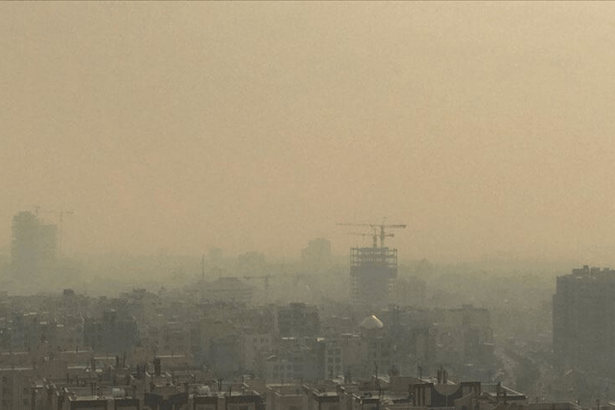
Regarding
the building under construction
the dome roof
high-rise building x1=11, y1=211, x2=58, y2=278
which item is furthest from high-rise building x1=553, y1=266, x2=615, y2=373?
high-rise building x1=11, y1=211, x2=58, y2=278

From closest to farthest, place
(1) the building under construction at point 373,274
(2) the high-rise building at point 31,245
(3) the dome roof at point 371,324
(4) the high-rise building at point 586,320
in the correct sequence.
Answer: (3) the dome roof at point 371,324, (4) the high-rise building at point 586,320, (1) the building under construction at point 373,274, (2) the high-rise building at point 31,245

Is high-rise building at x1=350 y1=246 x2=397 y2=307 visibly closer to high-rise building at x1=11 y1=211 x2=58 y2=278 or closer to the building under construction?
the building under construction

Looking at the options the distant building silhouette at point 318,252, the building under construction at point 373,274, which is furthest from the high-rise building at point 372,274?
the distant building silhouette at point 318,252

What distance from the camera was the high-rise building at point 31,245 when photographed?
125 metres

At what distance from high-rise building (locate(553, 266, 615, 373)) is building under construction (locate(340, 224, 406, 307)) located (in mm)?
39838

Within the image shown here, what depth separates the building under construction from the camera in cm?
9788

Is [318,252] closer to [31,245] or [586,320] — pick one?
[31,245]

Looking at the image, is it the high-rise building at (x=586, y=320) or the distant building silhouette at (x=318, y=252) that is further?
the distant building silhouette at (x=318, y=252)

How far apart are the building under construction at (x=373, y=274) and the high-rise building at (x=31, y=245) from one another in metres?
32.2

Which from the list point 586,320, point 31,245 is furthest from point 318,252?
point 586,320

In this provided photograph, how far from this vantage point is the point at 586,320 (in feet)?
173

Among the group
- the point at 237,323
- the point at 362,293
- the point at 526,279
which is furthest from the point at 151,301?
the point at 526,279

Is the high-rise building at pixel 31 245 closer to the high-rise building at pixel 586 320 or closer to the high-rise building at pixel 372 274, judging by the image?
the high-rise building at pixel 372 274

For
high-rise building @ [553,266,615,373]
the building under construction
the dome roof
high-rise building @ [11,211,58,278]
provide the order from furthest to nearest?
high-rise building @ [11,211,58,278], the building under construction, high-rise building @ [553,266,615,373], the dome roof
